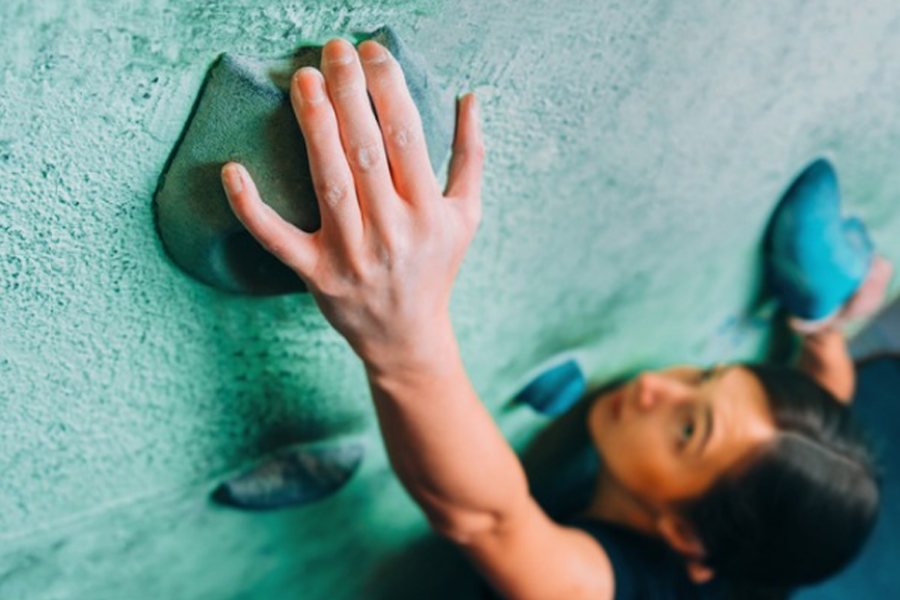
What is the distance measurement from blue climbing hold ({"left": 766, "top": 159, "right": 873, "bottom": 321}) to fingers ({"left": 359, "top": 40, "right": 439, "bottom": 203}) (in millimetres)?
612

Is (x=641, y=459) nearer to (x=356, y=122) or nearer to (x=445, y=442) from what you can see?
(x=445, y=442)

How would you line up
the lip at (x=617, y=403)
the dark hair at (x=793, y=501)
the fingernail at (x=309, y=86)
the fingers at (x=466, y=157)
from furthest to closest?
the lip at (x=617, y=403)
the dark hair at (x=793, y=501)
the fingers at (x=466, y=157)
the fingernail at (x=309, y=86)

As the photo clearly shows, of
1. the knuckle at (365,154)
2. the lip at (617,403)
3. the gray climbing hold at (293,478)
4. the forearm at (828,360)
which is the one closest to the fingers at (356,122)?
the knuckle at (365,154)

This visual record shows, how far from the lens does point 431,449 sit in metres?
0.59

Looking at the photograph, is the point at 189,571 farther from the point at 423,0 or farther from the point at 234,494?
the point at 423,0

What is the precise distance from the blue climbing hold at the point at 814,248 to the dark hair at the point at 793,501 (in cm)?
12

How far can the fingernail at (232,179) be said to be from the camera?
1.33 feet

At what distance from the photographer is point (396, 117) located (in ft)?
1.35

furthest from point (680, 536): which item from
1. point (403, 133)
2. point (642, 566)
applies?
point (403, 133)

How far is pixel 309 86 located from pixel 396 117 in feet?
0.16

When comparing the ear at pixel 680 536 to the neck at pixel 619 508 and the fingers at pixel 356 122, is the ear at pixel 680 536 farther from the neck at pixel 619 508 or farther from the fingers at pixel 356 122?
the fingers at pixel 356 122

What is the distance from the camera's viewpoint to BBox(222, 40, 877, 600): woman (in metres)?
0.41

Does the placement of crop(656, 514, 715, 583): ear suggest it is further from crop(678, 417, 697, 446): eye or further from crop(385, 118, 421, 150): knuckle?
crop(385, 118, 421, 150): knuckle

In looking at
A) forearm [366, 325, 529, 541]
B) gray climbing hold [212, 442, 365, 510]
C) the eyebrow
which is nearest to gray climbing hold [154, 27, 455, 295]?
forearm [366, 325, 529, 541]
